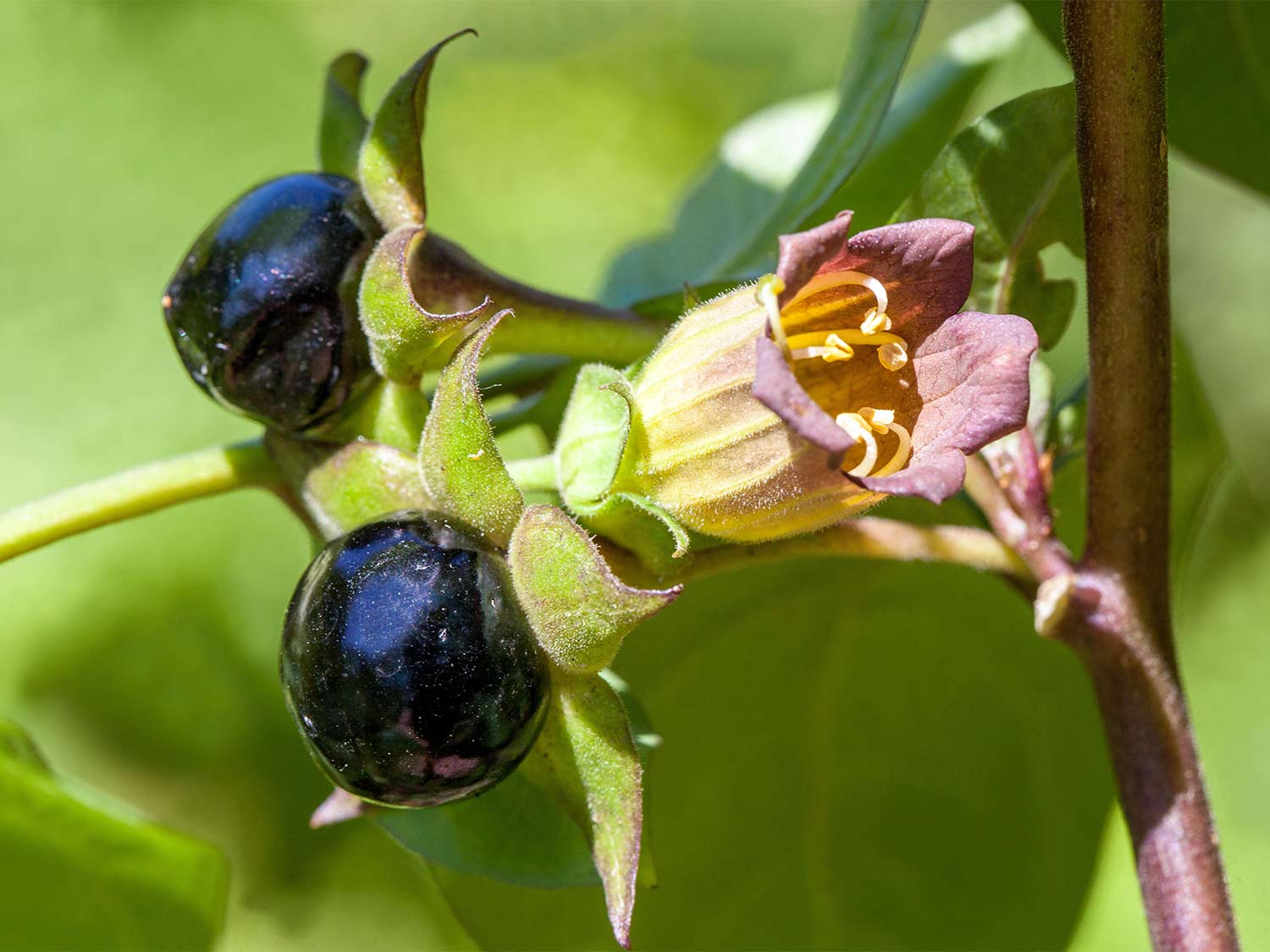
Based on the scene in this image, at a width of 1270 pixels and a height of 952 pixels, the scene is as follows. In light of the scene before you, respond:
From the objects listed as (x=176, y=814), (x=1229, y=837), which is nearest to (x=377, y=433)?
(x=176, y=814)

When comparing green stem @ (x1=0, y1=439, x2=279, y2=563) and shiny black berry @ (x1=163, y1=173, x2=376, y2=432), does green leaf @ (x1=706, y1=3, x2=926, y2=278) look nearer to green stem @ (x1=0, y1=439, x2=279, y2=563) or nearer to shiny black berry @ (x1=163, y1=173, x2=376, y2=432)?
shiny black berry @ (x1=163, y1=173, x2=376, y2=432)

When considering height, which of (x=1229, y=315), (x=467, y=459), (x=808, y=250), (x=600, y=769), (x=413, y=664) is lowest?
(x=1229, y=315)

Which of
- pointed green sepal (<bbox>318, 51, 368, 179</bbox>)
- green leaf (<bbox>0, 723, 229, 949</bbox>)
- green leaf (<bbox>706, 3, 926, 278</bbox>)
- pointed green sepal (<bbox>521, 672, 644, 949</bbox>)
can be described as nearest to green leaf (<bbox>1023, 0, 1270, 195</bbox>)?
green leaf (<bbox>706, 3, 926, 278</bbox>)

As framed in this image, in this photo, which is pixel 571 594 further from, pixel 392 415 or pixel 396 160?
pixel 396 160

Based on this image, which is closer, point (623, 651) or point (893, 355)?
point (893, 355)


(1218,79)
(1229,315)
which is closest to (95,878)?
(1218,79)
